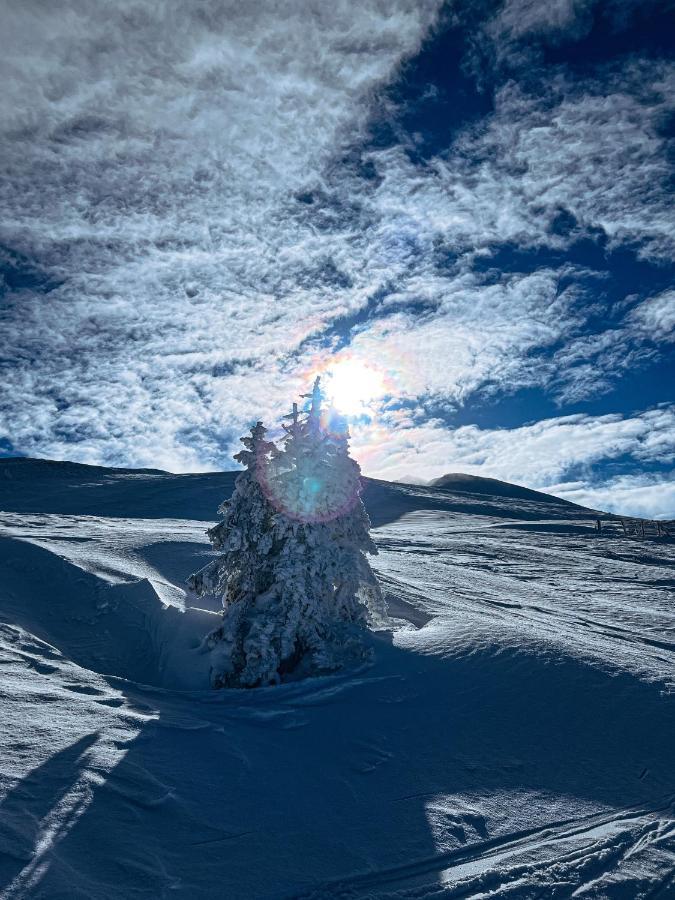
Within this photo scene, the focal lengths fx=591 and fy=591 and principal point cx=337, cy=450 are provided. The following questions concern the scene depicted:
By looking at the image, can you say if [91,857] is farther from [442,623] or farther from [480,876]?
[442,623]

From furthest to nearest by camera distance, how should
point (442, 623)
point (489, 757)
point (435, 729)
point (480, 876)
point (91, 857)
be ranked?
point (442, 623), point (435, 729), point (489, 757), point (480, 876), point (91, 857)

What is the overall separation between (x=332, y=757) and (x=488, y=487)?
83468 mm

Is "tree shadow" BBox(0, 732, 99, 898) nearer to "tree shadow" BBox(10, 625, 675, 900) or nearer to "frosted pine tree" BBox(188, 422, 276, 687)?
"tree shadow" BBox(10, 625, 675, 900)

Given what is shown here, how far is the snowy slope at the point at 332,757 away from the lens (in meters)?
5.30

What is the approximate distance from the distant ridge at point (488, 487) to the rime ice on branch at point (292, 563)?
69324 millimetres

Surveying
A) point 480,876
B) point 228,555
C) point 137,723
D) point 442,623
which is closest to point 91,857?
point 137,723

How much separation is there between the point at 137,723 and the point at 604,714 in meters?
6.67

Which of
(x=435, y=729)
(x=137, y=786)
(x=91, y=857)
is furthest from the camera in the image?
(x=435, y=729)

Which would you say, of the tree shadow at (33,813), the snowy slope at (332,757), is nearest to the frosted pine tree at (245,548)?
the snowy slope at (332,757)

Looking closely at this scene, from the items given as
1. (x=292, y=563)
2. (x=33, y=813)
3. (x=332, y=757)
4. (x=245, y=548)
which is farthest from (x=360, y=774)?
(x=245, y=548)

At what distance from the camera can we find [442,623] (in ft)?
42.4

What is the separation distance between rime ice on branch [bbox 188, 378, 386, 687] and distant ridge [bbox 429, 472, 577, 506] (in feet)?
227

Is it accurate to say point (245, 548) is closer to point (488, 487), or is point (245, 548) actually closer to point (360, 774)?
point (360, 774)

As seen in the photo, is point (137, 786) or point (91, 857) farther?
point (137, 786)
